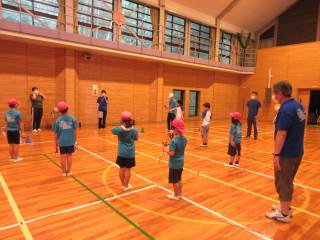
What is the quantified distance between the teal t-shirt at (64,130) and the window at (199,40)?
13516 mm

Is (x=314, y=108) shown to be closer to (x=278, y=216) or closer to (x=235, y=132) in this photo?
(x=235, y=132)

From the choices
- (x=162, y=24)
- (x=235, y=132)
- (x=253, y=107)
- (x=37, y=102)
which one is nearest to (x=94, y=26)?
(x=162, y=24)

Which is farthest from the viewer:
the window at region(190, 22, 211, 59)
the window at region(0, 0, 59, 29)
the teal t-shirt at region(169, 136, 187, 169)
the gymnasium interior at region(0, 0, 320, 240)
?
the window at region(190, 22, 211, 59)

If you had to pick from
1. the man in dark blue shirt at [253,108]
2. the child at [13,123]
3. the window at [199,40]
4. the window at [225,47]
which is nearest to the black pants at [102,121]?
the child at [13,123]

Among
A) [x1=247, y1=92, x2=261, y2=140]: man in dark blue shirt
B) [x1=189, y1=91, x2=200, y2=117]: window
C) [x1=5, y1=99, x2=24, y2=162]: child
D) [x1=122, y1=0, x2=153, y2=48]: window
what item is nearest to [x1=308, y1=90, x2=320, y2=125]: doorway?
[x1=189, y1=91, x2=200, y2=117]: window

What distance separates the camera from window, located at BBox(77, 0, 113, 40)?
11.4 metres

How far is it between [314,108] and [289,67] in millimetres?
3387

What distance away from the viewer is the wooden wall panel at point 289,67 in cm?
1567

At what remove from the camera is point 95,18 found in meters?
12.0

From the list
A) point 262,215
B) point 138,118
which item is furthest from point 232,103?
point 262,215

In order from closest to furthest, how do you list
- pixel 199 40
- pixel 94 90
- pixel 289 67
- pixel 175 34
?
pixel 94 90 → pixel 175 34 → pixel 289 67 → pixel 199 40

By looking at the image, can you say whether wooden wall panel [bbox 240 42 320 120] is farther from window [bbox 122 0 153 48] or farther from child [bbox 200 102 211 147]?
child [bbox 200 102 211 147]

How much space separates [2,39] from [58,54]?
2.15 m

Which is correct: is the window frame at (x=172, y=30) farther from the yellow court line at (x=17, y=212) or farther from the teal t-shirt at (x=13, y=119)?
the yellow court line at (x=17, y=212)
